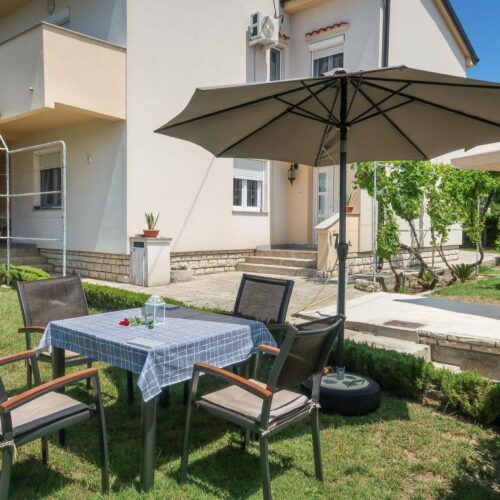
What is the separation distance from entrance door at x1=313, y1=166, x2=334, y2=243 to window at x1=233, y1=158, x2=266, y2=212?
1803mm

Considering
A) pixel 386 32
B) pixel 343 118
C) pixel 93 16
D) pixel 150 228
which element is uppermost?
pixel 386 32

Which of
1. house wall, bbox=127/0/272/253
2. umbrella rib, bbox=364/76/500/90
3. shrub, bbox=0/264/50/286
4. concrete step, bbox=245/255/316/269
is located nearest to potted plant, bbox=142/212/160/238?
house wall, bbox=127/0/272/253

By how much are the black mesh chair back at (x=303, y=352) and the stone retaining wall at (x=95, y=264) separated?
874 centimetres

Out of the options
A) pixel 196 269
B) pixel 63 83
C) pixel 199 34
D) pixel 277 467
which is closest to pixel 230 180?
pixel 196 269

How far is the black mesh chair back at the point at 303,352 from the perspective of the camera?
307 centimetres

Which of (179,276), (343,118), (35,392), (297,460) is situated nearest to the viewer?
(35,392)

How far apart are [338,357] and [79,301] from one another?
8.94ft

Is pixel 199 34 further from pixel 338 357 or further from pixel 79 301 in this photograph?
pixel 338 357

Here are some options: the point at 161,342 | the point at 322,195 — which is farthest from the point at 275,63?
the point at 161,342

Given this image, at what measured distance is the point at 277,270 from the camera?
42.6 ft

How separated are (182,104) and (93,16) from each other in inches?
114

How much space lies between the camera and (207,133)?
5.28 m

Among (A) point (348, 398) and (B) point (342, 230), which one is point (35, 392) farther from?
(B) point (342, 230)

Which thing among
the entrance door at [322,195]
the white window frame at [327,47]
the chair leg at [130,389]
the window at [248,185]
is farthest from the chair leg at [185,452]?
the white window frame at [327,47]
